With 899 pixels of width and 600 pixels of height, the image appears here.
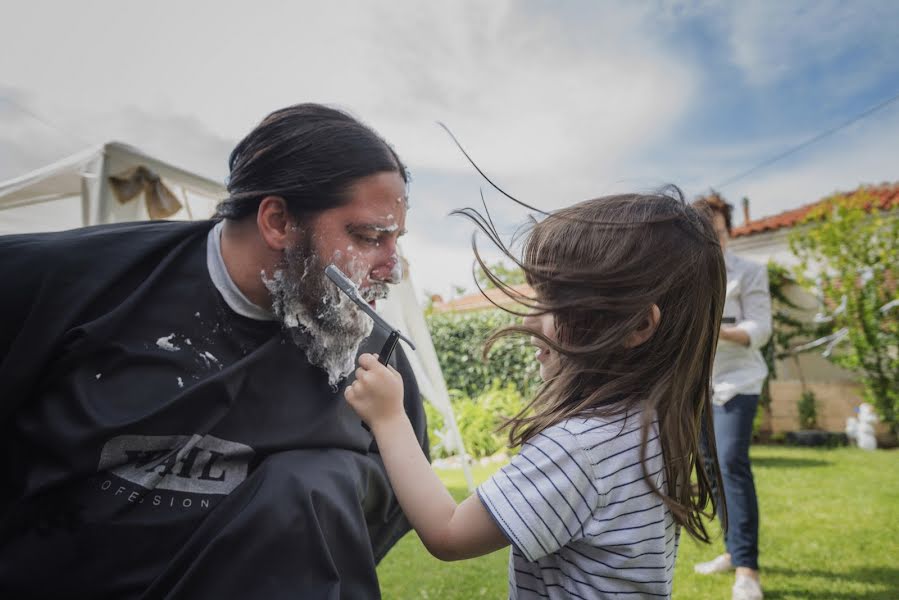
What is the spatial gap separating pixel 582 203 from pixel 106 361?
117 centimetres

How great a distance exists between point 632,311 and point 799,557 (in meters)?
3.08

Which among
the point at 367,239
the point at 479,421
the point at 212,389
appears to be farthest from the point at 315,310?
the point at 479,421

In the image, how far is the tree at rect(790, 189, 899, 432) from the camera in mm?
7652

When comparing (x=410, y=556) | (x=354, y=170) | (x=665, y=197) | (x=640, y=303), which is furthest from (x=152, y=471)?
(x=410, y=556)

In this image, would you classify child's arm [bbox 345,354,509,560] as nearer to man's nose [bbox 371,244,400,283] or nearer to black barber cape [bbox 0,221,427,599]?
black barber cape [bbox 0,221,427,599]

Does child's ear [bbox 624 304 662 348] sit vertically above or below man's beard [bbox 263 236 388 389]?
below

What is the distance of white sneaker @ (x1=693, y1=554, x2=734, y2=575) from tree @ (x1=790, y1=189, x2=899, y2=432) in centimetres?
567

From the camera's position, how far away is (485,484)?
3.70 feet

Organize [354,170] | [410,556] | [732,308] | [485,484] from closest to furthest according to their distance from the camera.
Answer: [485,484]
[354,170]
[732,308]
[410,556]

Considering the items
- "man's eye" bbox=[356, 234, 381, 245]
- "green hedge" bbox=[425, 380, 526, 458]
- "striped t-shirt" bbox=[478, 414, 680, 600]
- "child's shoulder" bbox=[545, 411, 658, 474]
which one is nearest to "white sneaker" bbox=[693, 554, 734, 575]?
"striped t-shirt" bbox=[478, 414, 680, 600]

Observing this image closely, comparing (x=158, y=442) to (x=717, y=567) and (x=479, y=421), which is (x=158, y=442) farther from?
(x=479, y=421)

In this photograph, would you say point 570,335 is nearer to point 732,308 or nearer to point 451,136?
point 451,136

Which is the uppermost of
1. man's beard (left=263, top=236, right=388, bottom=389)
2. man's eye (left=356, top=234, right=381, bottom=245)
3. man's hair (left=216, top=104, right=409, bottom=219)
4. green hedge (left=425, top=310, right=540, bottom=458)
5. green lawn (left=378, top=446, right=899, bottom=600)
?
man's hair (left=216, top=104, right=409, bottom=219)

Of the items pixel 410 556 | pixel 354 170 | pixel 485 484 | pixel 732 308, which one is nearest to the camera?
pixel 485 484
